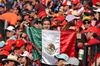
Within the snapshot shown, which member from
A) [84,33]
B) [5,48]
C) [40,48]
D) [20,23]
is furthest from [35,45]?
[20,23]

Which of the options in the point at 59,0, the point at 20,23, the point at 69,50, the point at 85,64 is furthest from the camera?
the point at 59,0

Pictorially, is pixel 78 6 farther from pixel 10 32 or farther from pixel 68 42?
pixel 10 32

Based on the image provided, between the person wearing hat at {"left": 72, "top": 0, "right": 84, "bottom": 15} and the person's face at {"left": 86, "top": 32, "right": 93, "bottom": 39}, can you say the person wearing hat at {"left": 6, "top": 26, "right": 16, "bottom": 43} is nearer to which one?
the person wearing hat at {"left": 72, "top": 0, "right": 84, "bottom": 15}

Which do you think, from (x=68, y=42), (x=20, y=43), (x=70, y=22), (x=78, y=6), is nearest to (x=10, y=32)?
(x=20, y=43)

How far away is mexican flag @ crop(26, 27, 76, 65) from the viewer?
6.59 meters

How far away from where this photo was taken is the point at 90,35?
5.85m

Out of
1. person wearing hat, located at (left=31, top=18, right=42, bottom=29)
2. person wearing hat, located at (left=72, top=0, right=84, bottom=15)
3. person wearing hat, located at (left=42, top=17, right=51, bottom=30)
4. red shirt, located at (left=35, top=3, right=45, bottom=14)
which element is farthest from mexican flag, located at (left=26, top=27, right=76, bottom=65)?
red shirt, located at (left=35, top=3, right=45, bottom=14)

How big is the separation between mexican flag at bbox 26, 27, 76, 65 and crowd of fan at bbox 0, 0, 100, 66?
23 centimetres

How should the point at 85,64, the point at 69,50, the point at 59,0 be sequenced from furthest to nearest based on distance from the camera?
the point at 59,0
the point at 69,50
the point at 85,64

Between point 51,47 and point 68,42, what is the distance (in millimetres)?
652

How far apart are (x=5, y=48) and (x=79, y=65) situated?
3032mm

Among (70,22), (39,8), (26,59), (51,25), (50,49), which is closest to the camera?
(26,59)

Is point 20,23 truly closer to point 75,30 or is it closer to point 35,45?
point 35,45

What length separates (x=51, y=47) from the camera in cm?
677
